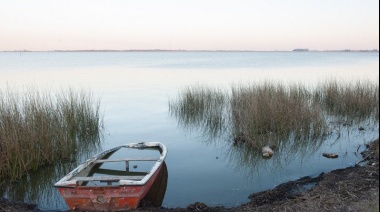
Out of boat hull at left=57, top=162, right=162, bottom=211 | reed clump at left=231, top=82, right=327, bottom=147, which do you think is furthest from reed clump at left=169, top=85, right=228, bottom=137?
boat hull at left=57, top=162, right=162, bottom=211

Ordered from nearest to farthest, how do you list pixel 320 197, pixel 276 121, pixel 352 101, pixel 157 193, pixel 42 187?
pixel 320 197
pixel 157 193
pixel 42 187
pixel 276 121
pixel 352 101

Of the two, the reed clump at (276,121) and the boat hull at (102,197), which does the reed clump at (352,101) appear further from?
the boat hull at (102,197)

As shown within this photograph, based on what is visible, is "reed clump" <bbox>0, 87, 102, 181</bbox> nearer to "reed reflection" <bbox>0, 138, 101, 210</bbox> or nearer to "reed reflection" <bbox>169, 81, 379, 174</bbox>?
"reed reflection" <bbox>0, 138, 101, 210</bbox>

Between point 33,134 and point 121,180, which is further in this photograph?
point 33,134

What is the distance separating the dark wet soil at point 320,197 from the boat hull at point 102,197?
9.8 inches

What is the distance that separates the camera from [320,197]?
5.11 meters

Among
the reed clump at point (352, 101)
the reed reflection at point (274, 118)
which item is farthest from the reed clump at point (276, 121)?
the reed clump at point (352, 101)

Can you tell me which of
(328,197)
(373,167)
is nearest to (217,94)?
(373,167)

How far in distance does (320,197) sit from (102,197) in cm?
320

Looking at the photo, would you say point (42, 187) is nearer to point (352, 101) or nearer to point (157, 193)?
point (157, 193)

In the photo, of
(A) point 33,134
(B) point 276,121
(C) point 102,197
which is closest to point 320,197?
(C) point 102,197

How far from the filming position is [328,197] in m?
5.09

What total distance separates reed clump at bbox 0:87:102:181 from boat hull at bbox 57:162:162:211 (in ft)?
6.81

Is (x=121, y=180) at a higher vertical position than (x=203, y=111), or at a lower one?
higher
